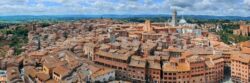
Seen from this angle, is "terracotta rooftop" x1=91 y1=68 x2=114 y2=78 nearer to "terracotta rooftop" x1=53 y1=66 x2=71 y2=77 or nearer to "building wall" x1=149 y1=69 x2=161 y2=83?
"terracotta rooftop" x1=53 y1=66 x2=71 y2=77

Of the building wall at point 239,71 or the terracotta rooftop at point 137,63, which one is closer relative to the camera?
the terracotta rooftop at point 137,63

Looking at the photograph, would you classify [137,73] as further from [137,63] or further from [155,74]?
[155,74]

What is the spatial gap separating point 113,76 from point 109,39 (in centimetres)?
2052

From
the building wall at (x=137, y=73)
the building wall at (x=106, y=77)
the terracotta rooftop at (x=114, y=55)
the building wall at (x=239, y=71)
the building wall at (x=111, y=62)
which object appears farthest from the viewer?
the terracotta rooftop at (x=114, y=55)

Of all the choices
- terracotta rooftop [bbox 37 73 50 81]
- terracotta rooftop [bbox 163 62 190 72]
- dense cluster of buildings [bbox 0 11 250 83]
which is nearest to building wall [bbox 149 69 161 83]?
dense cluster of buildings [bbox 0 11 250 83]

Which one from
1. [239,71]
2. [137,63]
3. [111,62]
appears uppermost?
[137,63]

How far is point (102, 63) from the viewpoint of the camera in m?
44.0

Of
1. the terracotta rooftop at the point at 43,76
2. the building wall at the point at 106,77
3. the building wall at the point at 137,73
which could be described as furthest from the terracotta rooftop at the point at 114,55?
the terracotta rooftop at the point at 43,76

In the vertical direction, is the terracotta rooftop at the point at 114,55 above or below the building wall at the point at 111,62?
above

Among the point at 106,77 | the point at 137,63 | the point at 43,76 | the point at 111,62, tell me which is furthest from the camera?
the point at 111,62

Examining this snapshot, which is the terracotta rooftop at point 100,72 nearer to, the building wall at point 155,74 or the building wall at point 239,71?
the building wall at point 155,74

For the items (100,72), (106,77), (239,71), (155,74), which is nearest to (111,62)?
(106,77)

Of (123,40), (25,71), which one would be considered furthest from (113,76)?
(123,40)

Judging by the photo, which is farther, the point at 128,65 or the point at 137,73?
the point at 128,65
